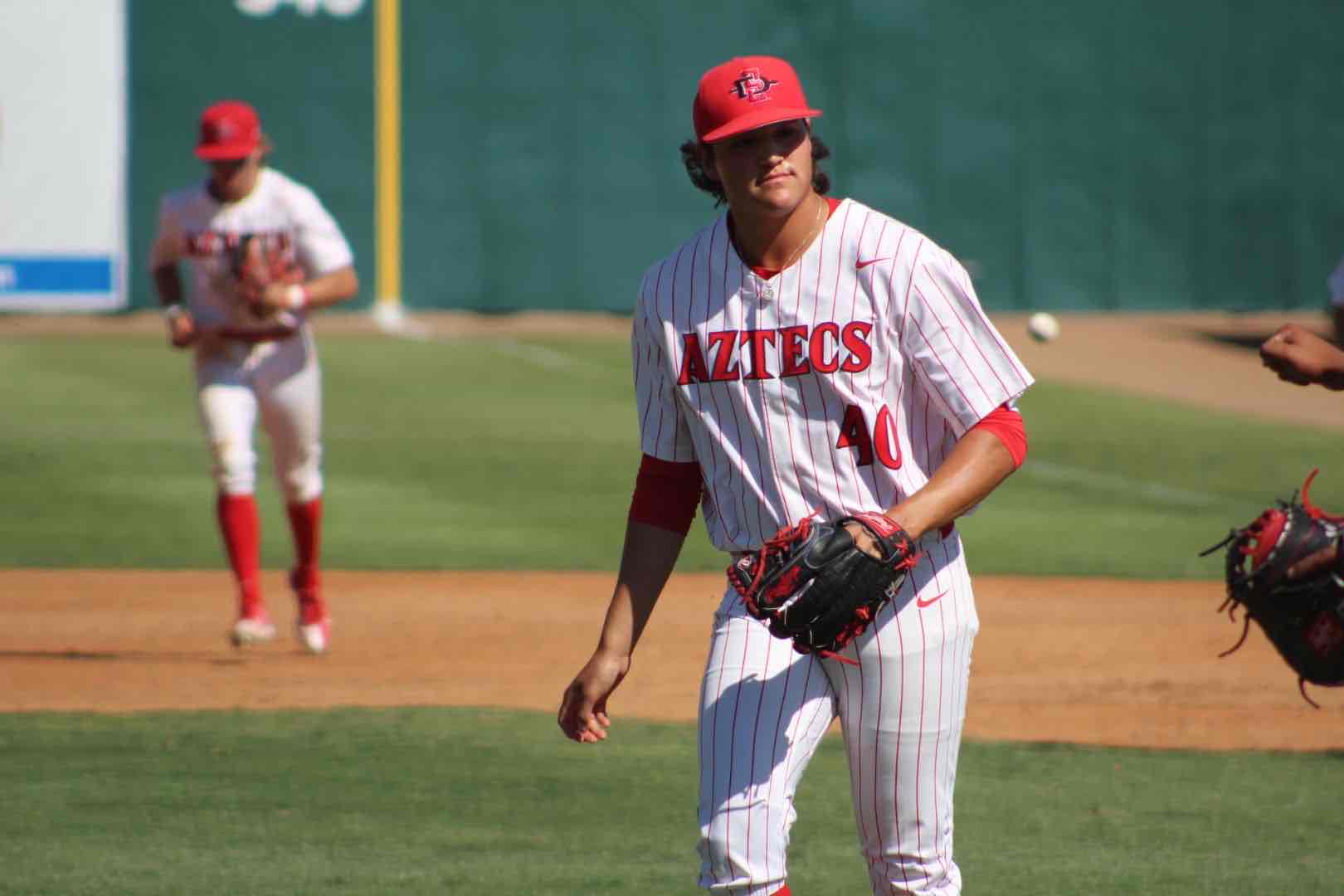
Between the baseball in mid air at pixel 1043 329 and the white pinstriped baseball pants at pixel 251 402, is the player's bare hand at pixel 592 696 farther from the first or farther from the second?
the baseball in mid air at pixel 1043 329

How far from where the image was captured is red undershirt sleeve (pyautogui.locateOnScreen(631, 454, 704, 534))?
369 centimetres

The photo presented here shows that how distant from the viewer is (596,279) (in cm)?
2709

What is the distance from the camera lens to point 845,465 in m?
3.49

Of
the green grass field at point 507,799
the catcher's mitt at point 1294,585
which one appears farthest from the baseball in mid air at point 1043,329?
the catcher's mitt at point 1294,585

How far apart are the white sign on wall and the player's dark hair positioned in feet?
76.4

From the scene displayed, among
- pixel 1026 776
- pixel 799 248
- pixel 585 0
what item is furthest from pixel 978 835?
pixel 585 0

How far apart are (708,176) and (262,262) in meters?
4.44

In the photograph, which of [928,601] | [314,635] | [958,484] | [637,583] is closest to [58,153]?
[314,635]

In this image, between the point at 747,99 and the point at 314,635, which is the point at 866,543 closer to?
the point at 747,99

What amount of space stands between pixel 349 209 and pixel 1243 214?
12.3 meters

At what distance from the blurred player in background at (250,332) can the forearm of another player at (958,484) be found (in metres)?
4.67

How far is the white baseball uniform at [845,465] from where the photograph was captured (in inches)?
136

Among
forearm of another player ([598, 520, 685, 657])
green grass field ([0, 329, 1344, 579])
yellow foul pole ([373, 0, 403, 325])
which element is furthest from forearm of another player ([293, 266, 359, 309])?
yellow foul pole ([373, 0, 403, 325])

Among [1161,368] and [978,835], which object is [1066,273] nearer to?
[1161,368]
